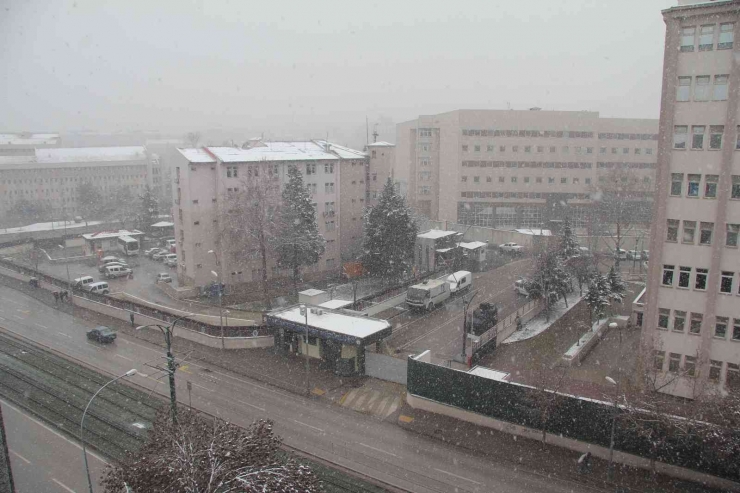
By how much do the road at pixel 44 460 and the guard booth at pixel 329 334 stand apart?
9062 millimetres

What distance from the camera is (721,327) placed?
64.7 ft

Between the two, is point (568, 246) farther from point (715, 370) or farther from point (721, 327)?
point (715, 370)

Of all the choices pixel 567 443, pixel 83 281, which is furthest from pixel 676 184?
pixel 83 281

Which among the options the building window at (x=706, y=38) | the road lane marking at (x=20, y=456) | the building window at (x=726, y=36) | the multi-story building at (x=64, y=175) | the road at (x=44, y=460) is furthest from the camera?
the multi-story building at (x=64, y=175)

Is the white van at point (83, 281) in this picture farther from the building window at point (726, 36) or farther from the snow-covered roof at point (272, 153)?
the building window at point (726, 36)

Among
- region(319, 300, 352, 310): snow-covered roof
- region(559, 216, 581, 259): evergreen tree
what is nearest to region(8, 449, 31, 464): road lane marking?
region(319, 300, 352, 310): snow-covered roof

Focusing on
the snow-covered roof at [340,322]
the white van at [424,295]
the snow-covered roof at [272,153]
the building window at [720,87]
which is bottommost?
the white van at [424,295]

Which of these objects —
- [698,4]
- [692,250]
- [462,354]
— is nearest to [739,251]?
[692,250]

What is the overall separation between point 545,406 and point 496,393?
1.88 metres

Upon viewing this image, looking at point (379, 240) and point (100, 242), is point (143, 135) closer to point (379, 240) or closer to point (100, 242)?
point (100, 242)

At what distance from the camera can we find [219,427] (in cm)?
1205

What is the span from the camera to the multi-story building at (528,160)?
56562 millimetres

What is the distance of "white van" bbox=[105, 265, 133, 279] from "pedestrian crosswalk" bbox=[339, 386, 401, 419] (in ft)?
91.2

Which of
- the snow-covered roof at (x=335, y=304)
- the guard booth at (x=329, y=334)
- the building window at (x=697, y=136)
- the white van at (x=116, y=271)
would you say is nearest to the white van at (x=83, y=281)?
the white van at (x=116, y=271)
